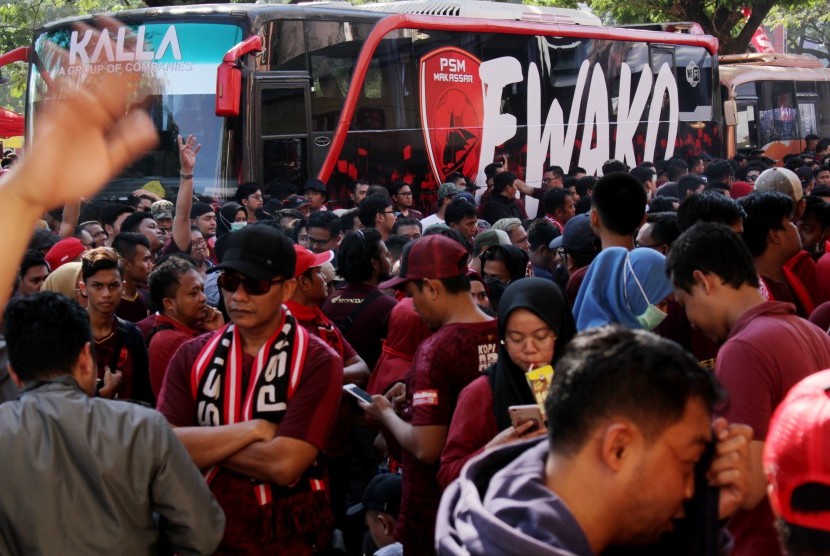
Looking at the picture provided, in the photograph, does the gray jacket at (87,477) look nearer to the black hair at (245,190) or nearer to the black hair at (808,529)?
the black hair at (808,529)

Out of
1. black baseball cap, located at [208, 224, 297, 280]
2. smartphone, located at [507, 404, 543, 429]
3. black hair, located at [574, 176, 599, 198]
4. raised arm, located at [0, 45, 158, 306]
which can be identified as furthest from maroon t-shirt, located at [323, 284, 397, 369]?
black hair, located at [574, 176, 599, 198]

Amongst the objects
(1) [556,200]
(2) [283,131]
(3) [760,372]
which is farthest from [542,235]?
(2) [283,131]

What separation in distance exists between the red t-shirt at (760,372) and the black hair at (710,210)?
2022mm

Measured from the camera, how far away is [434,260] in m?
4.45

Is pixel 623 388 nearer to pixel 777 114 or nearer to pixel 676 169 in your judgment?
pixel 676 169

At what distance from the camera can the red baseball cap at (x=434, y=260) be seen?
4449mm

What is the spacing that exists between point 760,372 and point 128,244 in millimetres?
4551

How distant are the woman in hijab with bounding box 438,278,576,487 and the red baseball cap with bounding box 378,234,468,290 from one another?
21.1 inches

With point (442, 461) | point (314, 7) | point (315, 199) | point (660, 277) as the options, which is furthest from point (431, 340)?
point (314, 7)

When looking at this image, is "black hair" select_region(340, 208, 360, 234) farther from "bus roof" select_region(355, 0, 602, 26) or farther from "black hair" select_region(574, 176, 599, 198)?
"bus roof" select_region(355, 0, 602, 26)

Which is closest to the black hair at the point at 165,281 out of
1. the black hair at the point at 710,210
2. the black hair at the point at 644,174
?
the black hair at the point at 710,210

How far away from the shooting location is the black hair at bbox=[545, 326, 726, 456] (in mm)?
2143

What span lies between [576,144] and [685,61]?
4.47 metres

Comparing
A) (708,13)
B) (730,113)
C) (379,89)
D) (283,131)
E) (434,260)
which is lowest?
(434,260)
